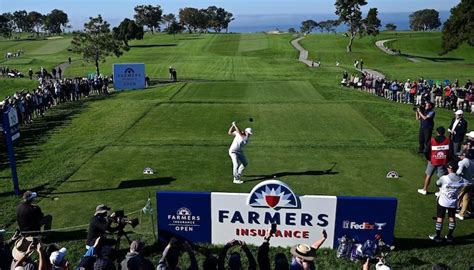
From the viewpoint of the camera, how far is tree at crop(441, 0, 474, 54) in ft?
237

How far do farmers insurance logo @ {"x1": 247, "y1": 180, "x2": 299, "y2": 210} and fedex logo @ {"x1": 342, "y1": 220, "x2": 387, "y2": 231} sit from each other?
1.26 m

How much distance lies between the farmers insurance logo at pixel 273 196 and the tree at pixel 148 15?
495 ft

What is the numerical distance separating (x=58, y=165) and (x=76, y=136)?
5540 millimetres

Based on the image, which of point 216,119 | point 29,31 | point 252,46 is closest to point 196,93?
point 216,119

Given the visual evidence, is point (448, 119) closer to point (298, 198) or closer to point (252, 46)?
point (298, 198)

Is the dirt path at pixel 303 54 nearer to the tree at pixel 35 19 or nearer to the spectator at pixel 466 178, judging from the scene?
the spectator at pixel 466 178

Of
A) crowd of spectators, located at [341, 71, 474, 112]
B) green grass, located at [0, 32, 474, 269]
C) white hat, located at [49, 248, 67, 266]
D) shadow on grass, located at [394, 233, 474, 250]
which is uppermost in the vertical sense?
white hat, located at [49, 248, 67, 266]

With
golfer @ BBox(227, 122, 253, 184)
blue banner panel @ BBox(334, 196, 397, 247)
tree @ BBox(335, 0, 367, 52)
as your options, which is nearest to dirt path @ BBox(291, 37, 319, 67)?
tree @ BBox(335, 0, 367, 52)

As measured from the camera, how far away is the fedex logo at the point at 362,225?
11297 mm

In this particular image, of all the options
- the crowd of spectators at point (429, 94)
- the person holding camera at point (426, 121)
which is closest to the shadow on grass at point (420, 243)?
the person holding camera at point (426, 121)

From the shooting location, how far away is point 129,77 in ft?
145

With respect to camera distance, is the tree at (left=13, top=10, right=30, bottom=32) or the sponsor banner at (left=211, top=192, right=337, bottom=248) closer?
the sponsor banner at (left=211, top=192, right=337, bottom=248)

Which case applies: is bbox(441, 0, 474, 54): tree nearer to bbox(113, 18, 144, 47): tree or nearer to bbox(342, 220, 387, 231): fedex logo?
bbox(113, 18, 144, 47): tree

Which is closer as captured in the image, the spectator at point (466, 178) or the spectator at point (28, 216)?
the spectator at point (28, 216)
